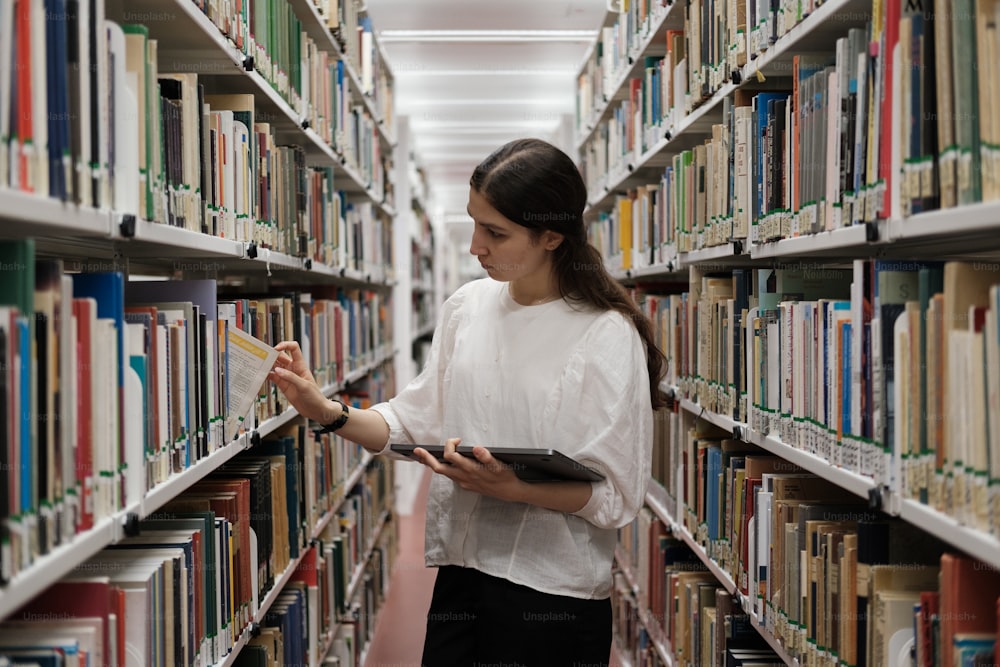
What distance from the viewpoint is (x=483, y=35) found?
18.2 ft

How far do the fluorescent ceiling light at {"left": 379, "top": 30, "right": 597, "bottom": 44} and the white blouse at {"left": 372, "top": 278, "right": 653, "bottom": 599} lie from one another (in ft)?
13.0

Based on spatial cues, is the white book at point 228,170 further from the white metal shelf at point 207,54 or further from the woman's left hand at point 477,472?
the woman's left hand at point 477,472

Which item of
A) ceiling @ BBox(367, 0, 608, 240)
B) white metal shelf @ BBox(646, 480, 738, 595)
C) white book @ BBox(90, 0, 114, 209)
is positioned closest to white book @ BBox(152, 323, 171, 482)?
white book @ BBox(90, 0, 114, 209)

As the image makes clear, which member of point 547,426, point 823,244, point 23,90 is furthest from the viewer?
point 547,426

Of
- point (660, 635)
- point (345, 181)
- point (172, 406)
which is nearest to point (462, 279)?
point (345, 181)

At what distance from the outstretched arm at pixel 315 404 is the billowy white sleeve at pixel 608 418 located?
1.42ft

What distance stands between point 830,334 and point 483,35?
14.3 feet

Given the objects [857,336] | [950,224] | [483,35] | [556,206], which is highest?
[483,35]

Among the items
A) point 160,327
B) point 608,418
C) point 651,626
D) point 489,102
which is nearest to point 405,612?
point 651,626

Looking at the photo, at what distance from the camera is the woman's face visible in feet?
6.10

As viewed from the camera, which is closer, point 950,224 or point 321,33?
point 950,224

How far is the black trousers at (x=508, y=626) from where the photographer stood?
179 cm

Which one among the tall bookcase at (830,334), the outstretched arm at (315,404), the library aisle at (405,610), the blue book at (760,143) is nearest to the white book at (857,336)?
the tall bookcase at (830,334)

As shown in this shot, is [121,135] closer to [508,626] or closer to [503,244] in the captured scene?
[503,244]
